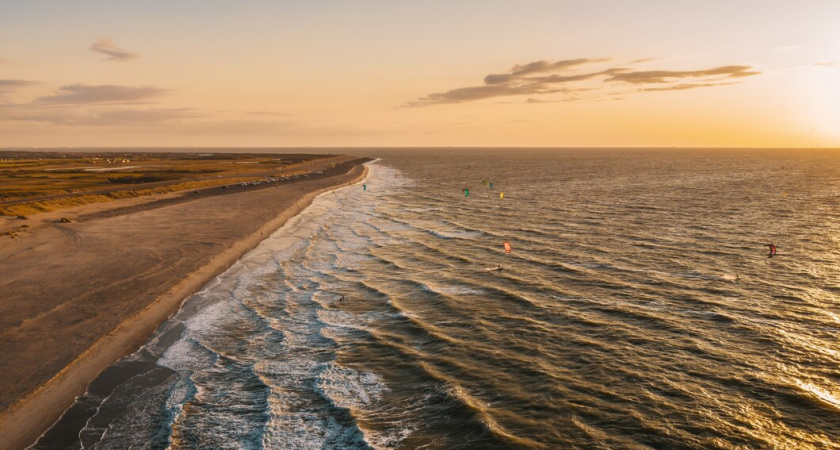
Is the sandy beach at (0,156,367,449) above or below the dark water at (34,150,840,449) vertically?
above

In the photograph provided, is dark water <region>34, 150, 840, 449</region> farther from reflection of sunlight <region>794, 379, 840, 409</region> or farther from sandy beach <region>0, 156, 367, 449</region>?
sandy beach <region>0, 156, 367, 449</region>

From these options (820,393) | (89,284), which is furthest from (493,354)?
(89,284)

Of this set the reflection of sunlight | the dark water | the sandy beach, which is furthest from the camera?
the sandy beach

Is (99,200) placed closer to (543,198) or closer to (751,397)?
(543,198)

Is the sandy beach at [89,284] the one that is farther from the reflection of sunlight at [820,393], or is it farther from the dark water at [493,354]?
the reflection of sunlight at [820,393]

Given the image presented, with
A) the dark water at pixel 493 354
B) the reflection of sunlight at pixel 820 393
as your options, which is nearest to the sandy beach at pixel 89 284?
the dark water at pixel 493 354

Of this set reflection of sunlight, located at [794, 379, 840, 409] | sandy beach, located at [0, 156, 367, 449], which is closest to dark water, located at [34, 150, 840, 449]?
reflection of sunlight, located at [794, 379, 840, 409]
